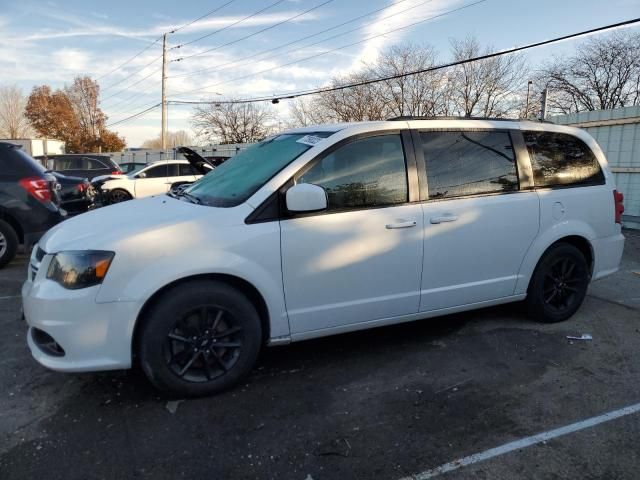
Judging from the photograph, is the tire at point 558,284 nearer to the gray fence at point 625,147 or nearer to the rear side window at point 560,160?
the rear side window at point 560,160

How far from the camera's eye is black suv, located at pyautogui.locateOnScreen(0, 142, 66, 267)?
20.7 ft

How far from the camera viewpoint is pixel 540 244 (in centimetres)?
413

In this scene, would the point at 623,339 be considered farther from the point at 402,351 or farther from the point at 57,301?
the point at 57,301

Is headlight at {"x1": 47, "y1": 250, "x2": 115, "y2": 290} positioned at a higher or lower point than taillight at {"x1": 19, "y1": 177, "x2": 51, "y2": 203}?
lower

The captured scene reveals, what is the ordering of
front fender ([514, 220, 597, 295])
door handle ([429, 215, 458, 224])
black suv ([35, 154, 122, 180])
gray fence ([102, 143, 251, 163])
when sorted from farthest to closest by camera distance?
gray fence ([102, 143, 251, 163]), black suv ([35, 154, 122, 180]), front fender ([514, 220, 597, 295]), door handle ([429, 215, 458, 224])

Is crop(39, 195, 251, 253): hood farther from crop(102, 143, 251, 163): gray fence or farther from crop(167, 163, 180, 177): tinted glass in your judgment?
crop(102, 143, 251, 163): gray fence

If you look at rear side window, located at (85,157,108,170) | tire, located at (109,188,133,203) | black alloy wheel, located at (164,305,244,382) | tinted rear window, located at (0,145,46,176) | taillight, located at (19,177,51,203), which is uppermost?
rear side window, located at (85,157,108,170)

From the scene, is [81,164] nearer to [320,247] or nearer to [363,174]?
[363,174]

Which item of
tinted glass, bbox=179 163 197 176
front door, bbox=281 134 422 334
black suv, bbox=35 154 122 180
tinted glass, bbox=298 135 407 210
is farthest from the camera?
black suv, bbox=35 154 122 180

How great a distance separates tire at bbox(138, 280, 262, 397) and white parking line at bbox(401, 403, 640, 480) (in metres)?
1.31

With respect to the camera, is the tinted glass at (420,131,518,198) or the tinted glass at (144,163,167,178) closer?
the tinted glass at (420,131,518,198)

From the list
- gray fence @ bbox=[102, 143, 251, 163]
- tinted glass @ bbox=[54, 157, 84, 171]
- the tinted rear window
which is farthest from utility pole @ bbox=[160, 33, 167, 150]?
the tinted rear window

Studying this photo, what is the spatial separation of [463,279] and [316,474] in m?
2.04

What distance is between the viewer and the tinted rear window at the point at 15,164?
20.9 feet
